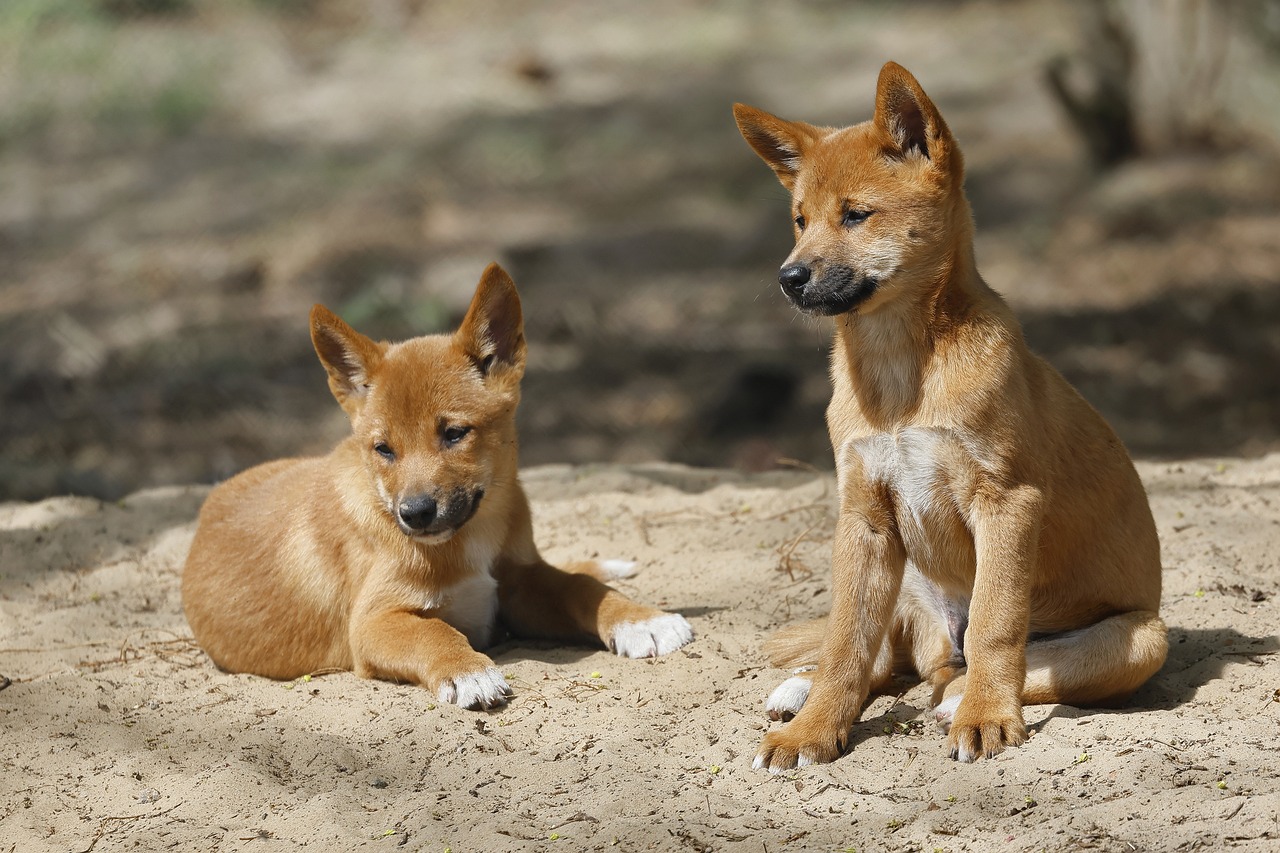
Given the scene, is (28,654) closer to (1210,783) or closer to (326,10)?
(1210,783)

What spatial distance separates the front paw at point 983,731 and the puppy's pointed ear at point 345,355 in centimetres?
284

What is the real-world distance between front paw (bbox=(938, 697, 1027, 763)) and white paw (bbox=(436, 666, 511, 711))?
1708mm

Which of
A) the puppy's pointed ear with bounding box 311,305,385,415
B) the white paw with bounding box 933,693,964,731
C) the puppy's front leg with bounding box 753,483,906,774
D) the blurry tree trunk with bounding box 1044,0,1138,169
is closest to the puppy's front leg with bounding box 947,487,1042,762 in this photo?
the white paw with bounding box 933,693,964,731

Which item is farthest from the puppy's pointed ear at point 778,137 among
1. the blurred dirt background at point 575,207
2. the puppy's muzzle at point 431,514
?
the blurred dirt background at point 575,207

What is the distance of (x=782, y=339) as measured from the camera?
13305 millimetres

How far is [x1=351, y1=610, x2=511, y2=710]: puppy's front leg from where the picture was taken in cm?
516

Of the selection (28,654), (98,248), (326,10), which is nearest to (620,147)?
(326,10)

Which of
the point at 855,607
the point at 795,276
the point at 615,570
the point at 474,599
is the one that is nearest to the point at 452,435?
the point at 474,599

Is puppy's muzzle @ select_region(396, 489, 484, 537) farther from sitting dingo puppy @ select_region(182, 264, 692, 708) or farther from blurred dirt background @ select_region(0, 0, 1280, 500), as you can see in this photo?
blurred dirt background @ select_region(0, 0, 1280, 500)

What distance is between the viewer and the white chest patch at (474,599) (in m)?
5.75

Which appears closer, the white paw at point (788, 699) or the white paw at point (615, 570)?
the white paw at point (788, 699)

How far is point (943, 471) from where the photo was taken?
4586 millimetres

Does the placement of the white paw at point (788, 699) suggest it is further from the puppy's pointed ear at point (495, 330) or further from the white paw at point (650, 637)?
the puppy's pointed ear at point (495, 330)

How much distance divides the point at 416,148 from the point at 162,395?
5.57 metres
